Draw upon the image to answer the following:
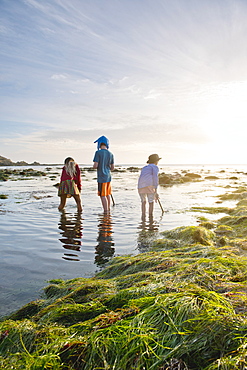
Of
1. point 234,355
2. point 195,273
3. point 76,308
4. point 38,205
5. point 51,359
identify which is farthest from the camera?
point 38,205

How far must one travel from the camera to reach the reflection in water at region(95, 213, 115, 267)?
17.6 ft

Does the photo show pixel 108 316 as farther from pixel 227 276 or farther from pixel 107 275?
pixel 107 275

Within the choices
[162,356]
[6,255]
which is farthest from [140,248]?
[162,356]

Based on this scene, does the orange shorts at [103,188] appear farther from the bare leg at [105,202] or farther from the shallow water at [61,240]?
the shallow water at [61,240]

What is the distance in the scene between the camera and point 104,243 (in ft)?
21.4

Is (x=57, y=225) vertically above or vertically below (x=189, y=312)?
below

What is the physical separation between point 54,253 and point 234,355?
4583 mm

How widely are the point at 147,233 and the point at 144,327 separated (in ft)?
17.7

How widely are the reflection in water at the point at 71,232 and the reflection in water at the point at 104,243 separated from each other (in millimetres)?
470

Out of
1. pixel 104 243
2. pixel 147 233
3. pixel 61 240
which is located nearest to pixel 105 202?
pixel 147 233

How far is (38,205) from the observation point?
1260 centimetres

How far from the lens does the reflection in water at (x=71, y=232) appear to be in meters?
5.71

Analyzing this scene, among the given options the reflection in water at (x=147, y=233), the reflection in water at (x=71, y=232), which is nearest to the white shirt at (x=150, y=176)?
the reflection in water at (x=147, y=233)

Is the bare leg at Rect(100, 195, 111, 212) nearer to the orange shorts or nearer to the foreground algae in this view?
the orange shorts
